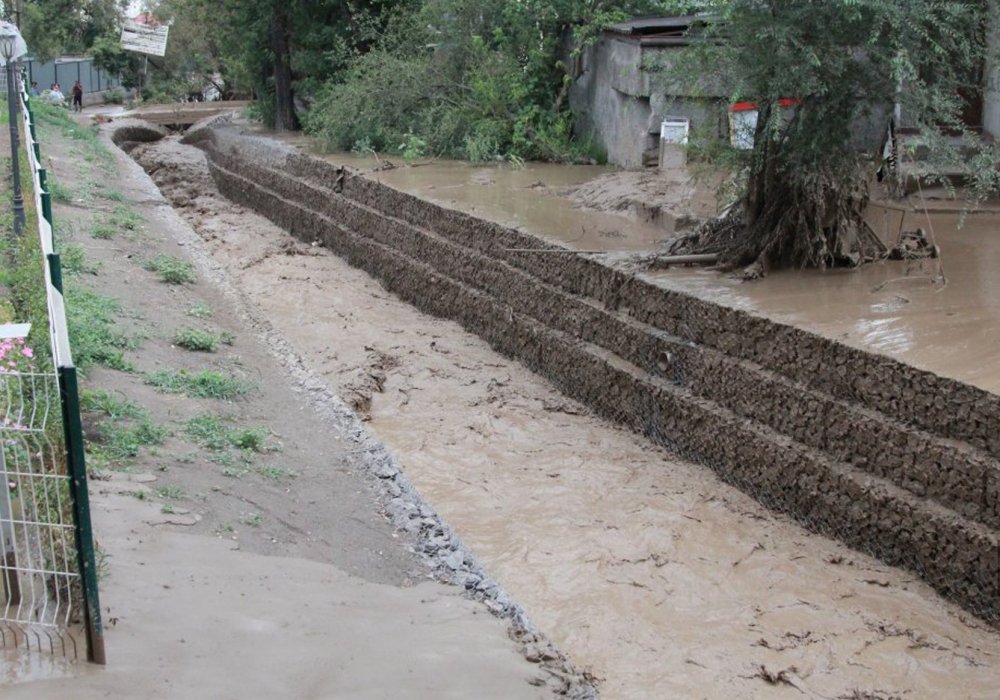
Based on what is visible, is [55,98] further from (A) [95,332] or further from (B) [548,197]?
(A) [95,332]

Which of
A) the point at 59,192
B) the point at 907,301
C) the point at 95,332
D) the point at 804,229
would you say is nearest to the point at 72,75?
the point at 59,192

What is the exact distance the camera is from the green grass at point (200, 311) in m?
11.7

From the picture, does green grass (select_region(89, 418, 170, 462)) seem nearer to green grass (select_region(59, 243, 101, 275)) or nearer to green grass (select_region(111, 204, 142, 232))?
green grass (select_region(59, 243, 101, 275))

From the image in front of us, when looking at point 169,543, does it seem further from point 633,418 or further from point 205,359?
point 633,418

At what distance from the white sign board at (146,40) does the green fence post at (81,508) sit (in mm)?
39532

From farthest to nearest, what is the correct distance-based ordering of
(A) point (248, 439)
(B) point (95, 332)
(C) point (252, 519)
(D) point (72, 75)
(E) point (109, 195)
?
(D) point (72, 75) → (E) point (109, 195) → (B) point (95, 332) → (A) point (248, 439) → (C) point (252, 519)

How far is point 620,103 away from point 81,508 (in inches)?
624

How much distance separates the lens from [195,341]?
10406 millimetres

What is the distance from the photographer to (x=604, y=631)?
777 centimetres

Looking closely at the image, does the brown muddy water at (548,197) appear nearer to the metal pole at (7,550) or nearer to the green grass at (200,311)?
the green grass at (200,311)

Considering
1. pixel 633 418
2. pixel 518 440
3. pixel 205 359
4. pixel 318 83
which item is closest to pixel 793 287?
pixel 633 418

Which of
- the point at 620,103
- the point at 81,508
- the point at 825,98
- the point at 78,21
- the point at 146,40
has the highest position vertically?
the point at 78,21

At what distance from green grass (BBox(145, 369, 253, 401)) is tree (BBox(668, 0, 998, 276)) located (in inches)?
200

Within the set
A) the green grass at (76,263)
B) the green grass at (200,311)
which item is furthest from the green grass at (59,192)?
the green grass at (200,311)
